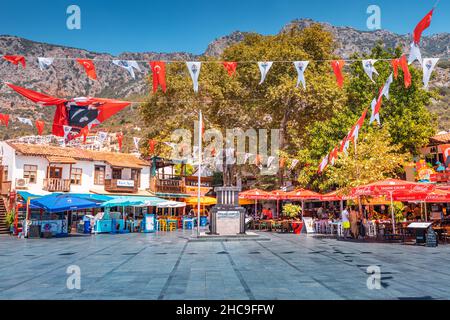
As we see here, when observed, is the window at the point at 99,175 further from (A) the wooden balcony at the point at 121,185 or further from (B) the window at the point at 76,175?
(B) the window at the point at 76,175

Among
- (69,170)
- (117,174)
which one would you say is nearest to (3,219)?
(69,170)

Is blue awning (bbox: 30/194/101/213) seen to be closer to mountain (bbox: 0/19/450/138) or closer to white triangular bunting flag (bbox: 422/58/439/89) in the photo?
white triangular bunting flag (bbox: 422/58/439/89)

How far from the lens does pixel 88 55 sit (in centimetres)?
13862

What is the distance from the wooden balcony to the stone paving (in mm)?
22081

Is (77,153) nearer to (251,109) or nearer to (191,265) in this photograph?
(251,109)

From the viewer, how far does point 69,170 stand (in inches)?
1309

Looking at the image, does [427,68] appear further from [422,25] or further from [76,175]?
[76,175]

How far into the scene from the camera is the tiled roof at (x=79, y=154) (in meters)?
31.1

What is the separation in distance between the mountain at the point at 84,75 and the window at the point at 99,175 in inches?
2246

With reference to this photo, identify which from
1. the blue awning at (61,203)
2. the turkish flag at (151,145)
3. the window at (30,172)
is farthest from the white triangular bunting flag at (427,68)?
the window at (30,172)

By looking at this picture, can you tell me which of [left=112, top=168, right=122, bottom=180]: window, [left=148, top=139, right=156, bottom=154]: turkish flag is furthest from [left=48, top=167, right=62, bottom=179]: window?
[left=148, top=139, right=156, bottom=154]: turkish flag

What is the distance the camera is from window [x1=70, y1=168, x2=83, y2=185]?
3360 cm

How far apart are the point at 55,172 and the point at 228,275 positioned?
27.4 metres
